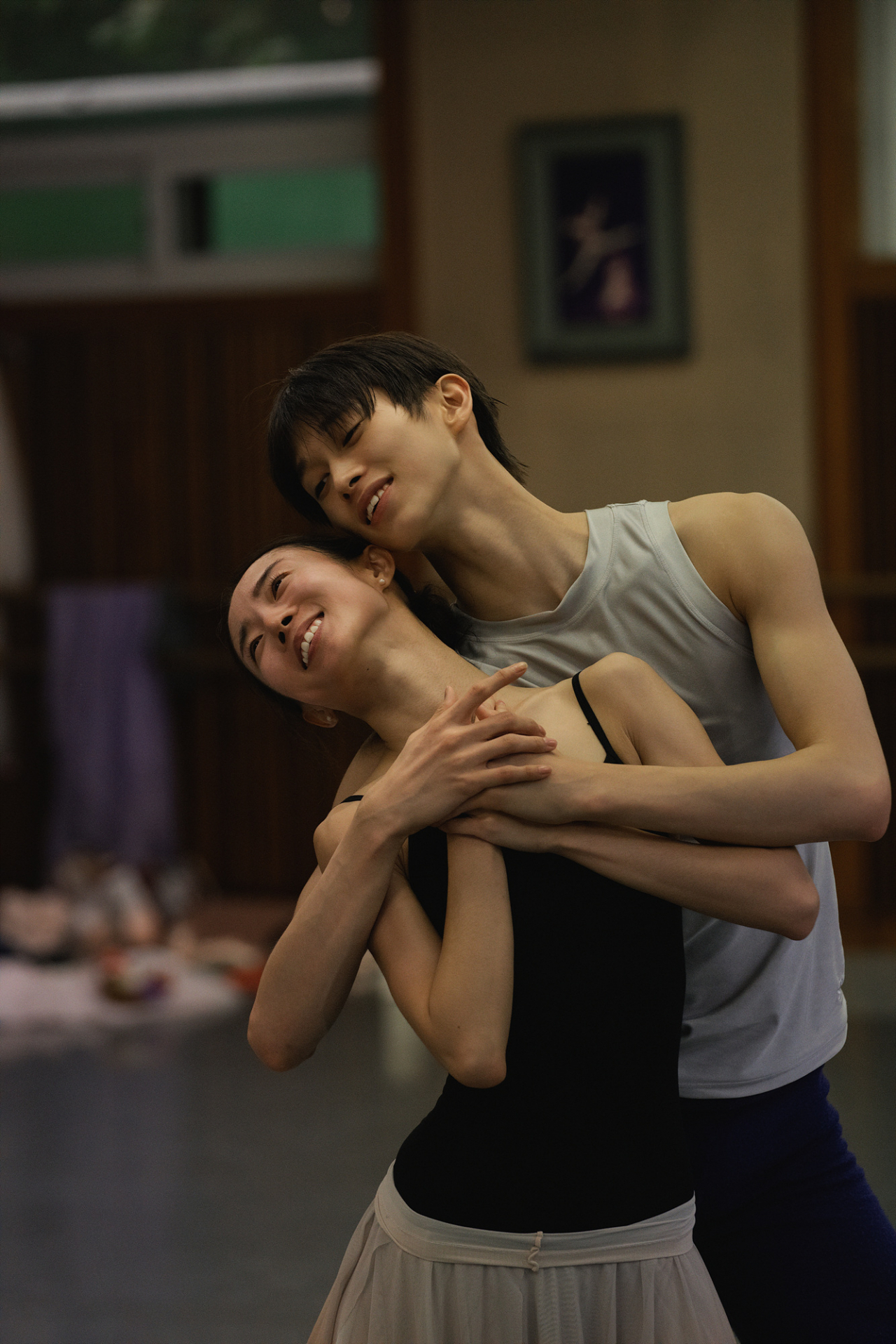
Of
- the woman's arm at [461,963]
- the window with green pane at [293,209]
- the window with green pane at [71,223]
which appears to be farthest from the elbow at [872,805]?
the window with green pane at [71,223]

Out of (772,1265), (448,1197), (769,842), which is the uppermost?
(769,842)

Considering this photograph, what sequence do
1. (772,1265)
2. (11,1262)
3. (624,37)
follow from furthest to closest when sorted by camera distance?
(624,37), (11,1262), (772,1265)

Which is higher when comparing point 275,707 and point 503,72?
point 503,72

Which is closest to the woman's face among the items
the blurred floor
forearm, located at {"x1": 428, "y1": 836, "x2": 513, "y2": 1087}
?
forearm, located at {"x1": 428, "y1": 836, "x2": 513, "y2": 1087}

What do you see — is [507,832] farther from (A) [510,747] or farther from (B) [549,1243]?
(B) [549,1243]

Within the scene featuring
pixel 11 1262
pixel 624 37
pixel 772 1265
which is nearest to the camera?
pixel 772 1265

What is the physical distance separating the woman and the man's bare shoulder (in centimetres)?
16

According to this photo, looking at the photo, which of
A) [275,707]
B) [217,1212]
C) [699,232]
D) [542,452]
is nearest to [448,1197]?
[275,707]

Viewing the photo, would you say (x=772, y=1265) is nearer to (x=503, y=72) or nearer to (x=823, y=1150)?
(x=823, y=1150)

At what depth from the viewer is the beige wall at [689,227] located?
13.9 feet

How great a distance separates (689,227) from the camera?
4.31 metres

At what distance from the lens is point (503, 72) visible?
4297 mm

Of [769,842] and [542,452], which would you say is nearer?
[769,842]

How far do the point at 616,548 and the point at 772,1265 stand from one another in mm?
758
